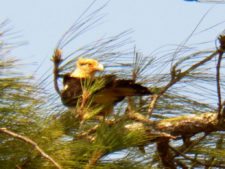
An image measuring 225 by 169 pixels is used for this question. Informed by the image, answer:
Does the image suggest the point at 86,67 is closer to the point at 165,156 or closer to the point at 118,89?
the point at 118,89

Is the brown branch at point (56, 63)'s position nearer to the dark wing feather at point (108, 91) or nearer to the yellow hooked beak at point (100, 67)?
the dark wing feather at point (108, 91)

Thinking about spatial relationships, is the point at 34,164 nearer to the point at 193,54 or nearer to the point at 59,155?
the point at 59,155

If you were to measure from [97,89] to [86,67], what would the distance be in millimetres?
471

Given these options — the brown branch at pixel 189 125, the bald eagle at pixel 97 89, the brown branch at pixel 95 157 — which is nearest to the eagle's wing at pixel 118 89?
the bald eagle at pixel 97 89

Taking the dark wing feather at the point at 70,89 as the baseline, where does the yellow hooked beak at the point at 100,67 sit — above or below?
above

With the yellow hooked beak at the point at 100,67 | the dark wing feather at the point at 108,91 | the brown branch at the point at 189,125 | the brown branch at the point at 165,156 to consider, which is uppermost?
the yellow hooked beak at the point at 100,67

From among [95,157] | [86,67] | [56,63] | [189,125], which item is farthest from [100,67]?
[95,157]

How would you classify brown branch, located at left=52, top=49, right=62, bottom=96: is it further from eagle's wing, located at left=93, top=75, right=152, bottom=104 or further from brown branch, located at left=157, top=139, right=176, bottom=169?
brown branch, located at left=157, top=139, right=176, bottom=169

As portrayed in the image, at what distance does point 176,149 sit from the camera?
1.93 meters

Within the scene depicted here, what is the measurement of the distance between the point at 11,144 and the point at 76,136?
0.18m

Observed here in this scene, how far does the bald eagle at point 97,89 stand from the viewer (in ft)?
5.76

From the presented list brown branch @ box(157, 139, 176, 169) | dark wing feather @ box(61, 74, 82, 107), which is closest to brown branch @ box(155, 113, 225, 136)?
brown branch @ box(157, 139, 176, 169)

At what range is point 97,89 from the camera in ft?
5.77

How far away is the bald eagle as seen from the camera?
176 cm
